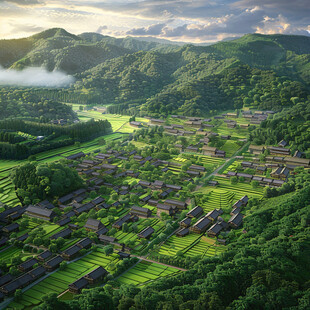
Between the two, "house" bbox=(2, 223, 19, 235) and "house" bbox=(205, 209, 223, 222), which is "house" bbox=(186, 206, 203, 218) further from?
"house" bbox=(2, 223, 19, 235)

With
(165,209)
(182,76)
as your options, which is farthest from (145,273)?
(182,76)

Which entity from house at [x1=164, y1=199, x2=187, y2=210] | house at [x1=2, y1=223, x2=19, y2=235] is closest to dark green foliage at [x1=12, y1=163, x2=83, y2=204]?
house at [x1=2, y1=223, x2=19, y2=235]

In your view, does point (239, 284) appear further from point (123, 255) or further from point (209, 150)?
point (209, 150)

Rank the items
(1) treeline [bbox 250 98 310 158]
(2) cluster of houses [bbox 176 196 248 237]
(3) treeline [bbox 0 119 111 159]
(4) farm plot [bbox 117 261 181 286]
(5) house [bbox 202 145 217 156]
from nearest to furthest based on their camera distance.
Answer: (4) farm plot [bbox 117 261 181 286]
(2) cluster of houses [bbox 176 196 248 237]
(1) treeline [bbox 250 98 310 158]
(5) house [bbox 202 145 217 156]
(3) treeline [bbox 0 119 111 159]

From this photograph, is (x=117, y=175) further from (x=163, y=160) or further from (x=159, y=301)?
(x=159, y=301)

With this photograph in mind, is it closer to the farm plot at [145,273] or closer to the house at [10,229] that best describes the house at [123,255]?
the farm plot at [145,273]

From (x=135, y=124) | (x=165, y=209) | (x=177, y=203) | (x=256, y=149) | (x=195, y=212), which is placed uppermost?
(x=135, y=124)
